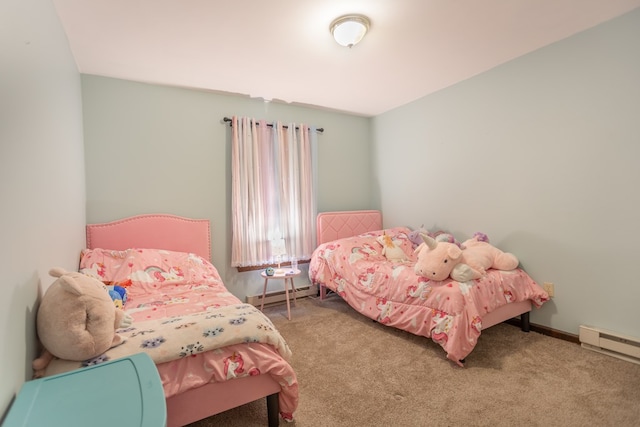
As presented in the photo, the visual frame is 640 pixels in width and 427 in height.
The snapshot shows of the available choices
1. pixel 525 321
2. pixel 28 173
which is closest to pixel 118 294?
pixel 28 173

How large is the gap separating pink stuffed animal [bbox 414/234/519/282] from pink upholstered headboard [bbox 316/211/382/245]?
1.37 m

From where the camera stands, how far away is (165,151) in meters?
3.03

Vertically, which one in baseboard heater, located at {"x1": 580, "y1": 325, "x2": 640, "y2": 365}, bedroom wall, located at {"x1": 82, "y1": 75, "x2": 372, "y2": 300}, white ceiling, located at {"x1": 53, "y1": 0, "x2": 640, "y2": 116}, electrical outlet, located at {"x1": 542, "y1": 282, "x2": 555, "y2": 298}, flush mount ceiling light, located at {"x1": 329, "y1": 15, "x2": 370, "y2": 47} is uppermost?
white ceiling, located at {"x1": 53, "y1": 0, "x2": 640, "y2": 116}

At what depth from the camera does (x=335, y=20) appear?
80.4 inches

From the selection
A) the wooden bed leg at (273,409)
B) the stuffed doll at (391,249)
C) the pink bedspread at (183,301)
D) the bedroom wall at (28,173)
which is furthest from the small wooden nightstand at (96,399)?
the stuffed doll at (391,249)

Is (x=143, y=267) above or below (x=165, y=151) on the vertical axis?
below

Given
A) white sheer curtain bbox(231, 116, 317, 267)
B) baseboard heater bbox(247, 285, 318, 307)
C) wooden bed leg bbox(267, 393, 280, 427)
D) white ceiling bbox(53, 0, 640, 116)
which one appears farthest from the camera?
baseboard heater bbox(247, 285, 318, 307)

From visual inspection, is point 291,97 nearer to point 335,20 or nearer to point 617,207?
point 335,20

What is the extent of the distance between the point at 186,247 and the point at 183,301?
3.50ft

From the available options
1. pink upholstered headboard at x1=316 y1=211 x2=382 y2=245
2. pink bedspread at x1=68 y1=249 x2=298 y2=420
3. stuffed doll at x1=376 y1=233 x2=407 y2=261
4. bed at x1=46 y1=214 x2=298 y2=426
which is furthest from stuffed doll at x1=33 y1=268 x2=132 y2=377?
pink upholstered headboard at x1=316 y1=211 x2=382 y2=245

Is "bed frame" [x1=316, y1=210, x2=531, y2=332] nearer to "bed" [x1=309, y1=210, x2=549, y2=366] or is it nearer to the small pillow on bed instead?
"bed" [x1=309, y1=210, x2=549, y2=366]

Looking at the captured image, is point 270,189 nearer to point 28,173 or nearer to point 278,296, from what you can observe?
point 278,296

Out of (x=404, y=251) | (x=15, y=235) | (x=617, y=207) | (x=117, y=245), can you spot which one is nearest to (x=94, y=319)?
(x=15, y=235)

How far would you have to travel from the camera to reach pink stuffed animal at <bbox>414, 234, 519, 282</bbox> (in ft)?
7.43
